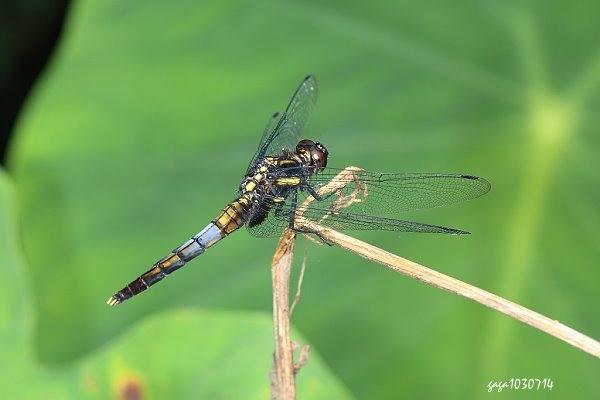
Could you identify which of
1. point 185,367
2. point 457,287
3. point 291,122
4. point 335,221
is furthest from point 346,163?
point 457,287

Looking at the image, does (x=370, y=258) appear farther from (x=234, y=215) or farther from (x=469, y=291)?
(x=234, y=215)

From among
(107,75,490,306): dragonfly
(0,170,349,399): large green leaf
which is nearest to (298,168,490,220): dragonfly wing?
(107,75,490,306): dragonfly

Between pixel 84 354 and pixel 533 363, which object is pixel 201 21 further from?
pixel 533 363

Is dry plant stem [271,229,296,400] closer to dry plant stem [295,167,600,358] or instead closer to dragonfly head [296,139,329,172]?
dry plant stem [295,167,600,358]

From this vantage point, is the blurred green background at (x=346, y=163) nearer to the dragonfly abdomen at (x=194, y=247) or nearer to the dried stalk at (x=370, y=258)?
the dragonfly abdomen at (x=194, y=247)

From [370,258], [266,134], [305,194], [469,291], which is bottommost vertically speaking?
[469,291]

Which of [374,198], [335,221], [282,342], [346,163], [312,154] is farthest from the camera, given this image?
[346,163]

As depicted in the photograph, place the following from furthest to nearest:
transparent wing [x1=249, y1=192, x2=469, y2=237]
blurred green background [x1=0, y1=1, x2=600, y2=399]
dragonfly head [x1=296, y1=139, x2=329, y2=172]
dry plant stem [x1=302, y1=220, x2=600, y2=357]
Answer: blurred green background [x1=0, y1=1, x2=600, y2=399] → dragonfly head [x1=296, y1=139, x2=329, y2=172] → transparent wing [x1=249, y1=192, x2=469, y2=237] → dry plant stem [x1=302, y1=220, x2=600, y2=357]
